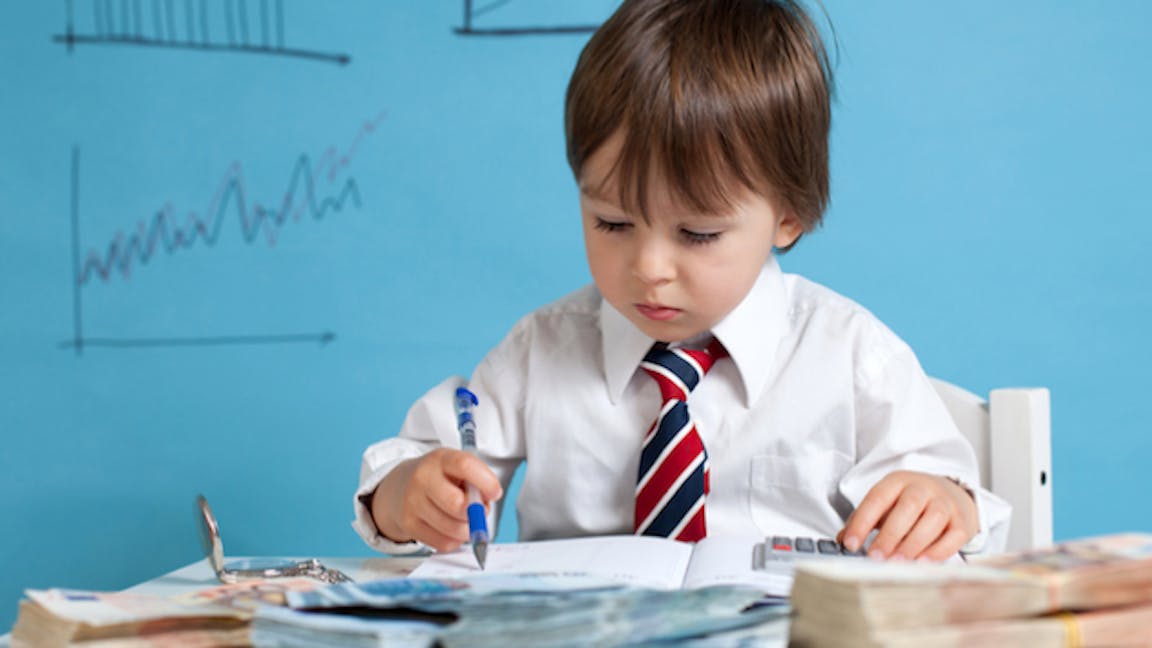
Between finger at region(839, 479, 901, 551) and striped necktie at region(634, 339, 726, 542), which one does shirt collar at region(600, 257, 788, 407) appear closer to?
striped necktie at region(634, 339, 726, 542)

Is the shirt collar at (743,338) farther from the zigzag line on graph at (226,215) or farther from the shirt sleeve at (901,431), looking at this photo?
the zigzag line on graph at (226,215)

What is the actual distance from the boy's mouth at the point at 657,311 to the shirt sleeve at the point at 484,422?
19cm

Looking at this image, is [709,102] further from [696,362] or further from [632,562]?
[632,562]

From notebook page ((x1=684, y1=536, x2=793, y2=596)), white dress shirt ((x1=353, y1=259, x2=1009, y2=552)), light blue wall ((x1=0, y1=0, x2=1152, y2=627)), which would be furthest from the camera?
light blue wall ((x1=0, y1=0, x2=1152, y2=627))

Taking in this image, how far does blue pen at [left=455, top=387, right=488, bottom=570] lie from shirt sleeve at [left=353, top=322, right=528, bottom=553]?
12 centimetres

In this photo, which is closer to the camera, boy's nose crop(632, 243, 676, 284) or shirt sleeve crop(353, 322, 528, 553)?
boy's nose crop(632, 243, 676, 284)

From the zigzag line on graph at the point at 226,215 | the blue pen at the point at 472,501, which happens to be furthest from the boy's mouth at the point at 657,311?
the zigzag line on graph at the point at 226,215

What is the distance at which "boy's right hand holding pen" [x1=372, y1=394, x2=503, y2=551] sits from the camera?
790 mm

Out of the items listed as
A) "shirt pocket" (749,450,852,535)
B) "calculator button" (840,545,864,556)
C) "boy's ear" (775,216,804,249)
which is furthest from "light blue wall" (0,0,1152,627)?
"calculator button" (840,545,864,556)

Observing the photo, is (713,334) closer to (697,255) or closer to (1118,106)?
(697,255)

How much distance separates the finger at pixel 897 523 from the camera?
771 millimetres

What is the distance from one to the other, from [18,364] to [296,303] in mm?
415

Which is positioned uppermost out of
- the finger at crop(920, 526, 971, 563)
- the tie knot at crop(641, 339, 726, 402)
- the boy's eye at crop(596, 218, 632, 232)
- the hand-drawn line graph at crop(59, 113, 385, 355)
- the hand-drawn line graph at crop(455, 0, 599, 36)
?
the hand-drawn line graph at crop(455, 0, 599, 36)

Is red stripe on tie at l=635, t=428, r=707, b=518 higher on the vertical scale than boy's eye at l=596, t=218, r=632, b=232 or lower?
lower
